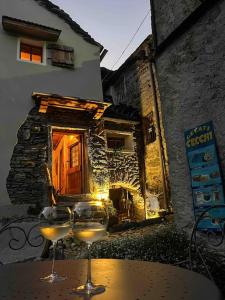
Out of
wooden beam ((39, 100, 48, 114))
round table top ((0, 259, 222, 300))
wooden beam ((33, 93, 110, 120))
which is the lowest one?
round table top ((0, 259, 222, 300))

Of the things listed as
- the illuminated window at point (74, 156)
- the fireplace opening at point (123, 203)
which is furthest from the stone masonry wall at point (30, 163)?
the fireplace opening at point (123, 203)

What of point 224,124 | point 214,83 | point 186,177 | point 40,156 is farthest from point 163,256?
point 40,156

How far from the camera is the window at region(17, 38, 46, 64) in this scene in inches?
383

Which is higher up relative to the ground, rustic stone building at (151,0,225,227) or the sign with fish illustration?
rustic stone building at (151,0,225,227)

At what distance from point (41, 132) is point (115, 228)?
4107 millimetres

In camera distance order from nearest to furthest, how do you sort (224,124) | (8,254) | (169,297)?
(169,297) < (224,124) < (8,254)

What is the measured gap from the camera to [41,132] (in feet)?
29.4

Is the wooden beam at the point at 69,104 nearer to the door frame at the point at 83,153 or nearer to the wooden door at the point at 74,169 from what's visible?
the door frame at the point at 83,153

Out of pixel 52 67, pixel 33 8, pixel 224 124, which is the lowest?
pixel 224 124

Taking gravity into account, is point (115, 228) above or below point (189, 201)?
below

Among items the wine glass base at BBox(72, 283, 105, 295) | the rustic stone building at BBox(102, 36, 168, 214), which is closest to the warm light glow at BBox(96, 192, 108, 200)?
the rustic stone building at BBox(102, 36, 168, 214)

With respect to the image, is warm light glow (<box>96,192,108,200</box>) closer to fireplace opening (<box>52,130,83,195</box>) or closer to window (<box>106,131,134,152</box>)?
fireplace opening (<box>52,130,83,195</box>)

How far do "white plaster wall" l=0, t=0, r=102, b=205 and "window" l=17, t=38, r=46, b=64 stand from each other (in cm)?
28

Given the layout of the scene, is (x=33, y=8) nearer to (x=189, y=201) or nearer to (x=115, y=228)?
(x=115, y=228)
